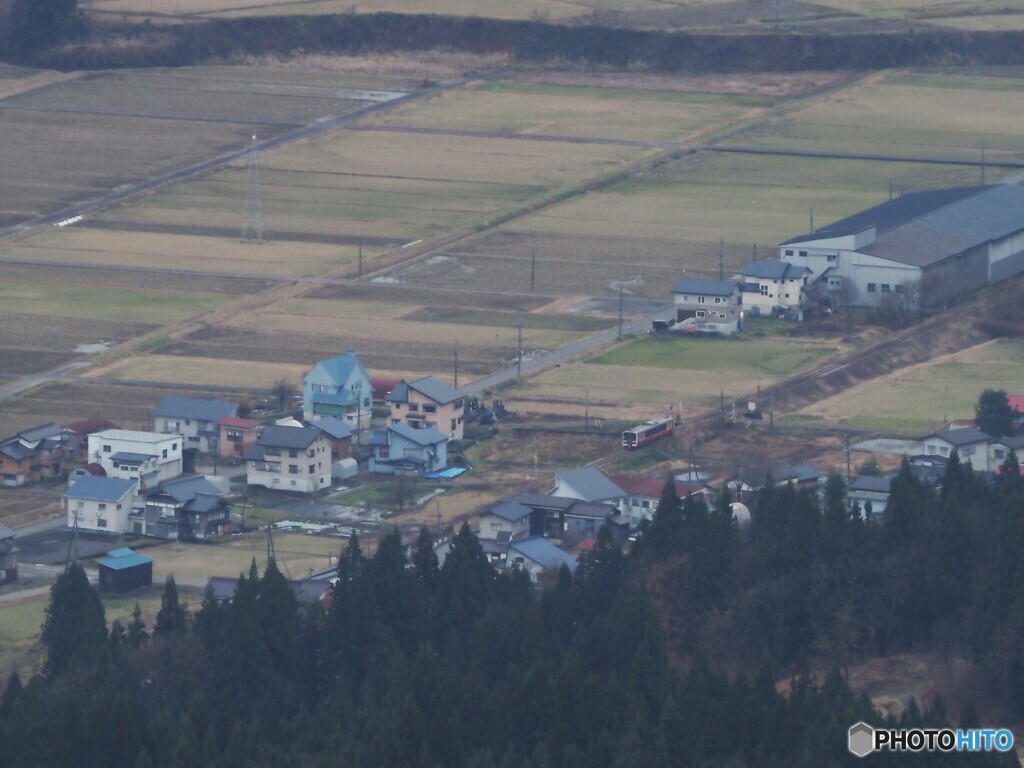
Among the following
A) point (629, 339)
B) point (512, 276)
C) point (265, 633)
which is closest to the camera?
point (265, 633)

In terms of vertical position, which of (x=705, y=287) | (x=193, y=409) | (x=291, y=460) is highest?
(x=705, y=287)

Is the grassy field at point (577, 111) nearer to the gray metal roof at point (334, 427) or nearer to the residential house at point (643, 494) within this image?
the gray metal roof at point (334, 427)

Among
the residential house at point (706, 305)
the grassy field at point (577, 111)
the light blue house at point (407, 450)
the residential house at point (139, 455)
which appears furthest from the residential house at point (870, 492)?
the grassy field at point (577, 111)

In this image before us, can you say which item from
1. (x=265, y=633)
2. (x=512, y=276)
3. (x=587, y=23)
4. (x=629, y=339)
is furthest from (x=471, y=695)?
(x=587, y=23)

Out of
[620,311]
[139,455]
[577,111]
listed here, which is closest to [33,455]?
[139,455]

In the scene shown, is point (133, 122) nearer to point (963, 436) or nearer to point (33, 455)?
point (33, 455)

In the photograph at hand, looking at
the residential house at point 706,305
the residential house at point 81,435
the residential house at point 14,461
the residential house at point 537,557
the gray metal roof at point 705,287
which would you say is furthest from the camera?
the gray metal roof at point 705,287

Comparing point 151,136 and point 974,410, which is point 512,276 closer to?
point 974,410
